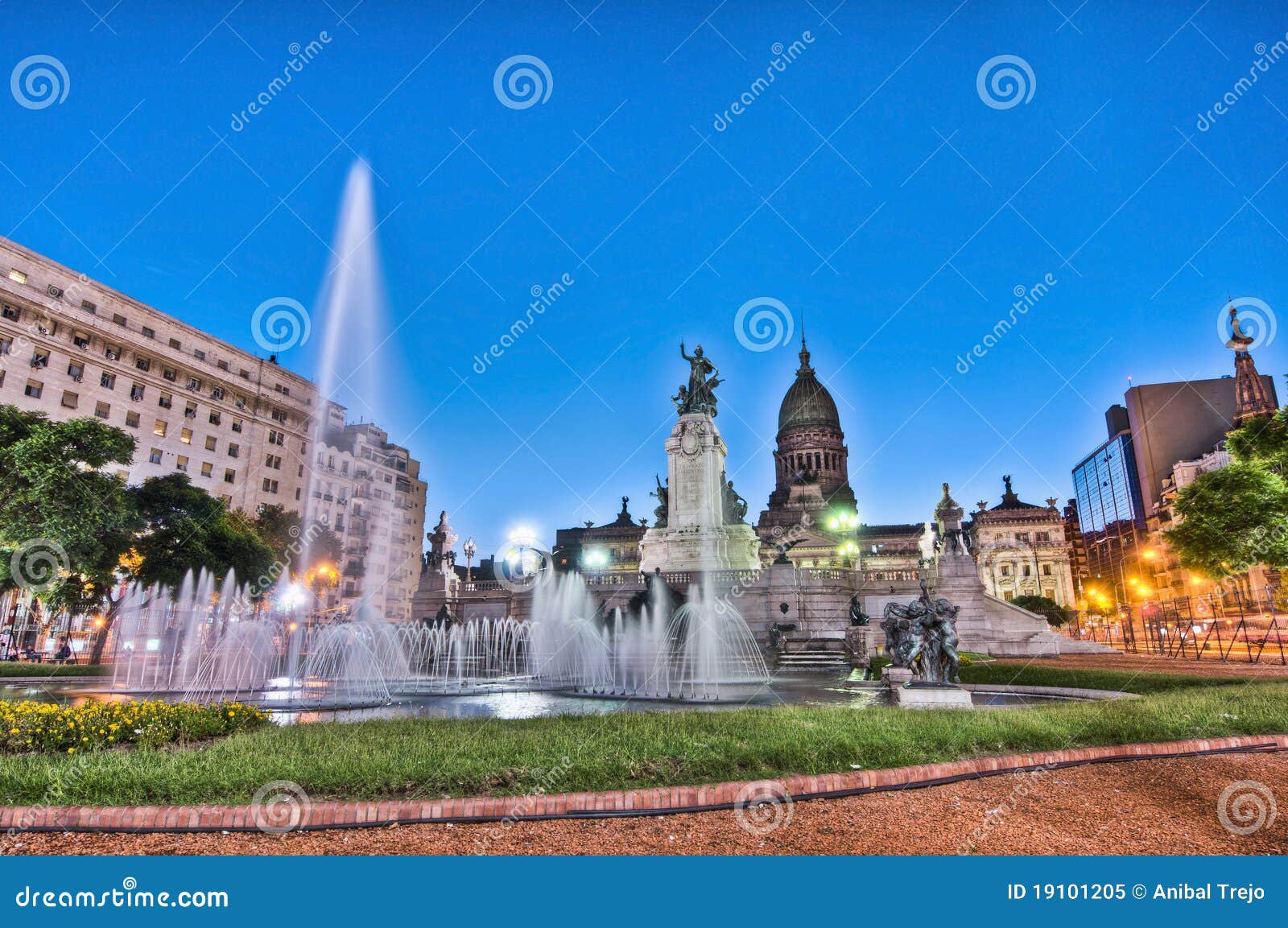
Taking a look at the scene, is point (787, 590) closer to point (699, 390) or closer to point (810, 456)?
point (699, 390)

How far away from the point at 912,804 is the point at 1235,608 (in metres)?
111

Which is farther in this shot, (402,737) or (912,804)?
(402,737)

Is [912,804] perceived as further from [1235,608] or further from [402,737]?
[1235,608]

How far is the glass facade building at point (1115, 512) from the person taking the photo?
153125mm

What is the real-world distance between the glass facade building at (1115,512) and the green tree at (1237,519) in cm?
12619

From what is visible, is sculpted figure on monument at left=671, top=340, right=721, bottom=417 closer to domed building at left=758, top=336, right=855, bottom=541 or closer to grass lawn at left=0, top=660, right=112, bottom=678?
grass lawn at left=0, top=660, right=112, bottom=678

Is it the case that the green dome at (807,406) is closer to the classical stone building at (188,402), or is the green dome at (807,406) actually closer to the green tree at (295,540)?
the classical stone building at (188,402)

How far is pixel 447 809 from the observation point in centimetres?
744

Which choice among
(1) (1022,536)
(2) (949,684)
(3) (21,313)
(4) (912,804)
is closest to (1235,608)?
(1) (1022,536)

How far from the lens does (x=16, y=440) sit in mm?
33156

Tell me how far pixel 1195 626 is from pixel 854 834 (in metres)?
91.8

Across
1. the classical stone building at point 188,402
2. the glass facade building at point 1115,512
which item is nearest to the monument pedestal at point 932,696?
the classical stone building at point 188,402

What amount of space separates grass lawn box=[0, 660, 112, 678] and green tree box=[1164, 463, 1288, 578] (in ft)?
154

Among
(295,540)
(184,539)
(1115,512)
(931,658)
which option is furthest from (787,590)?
(1115,512)
